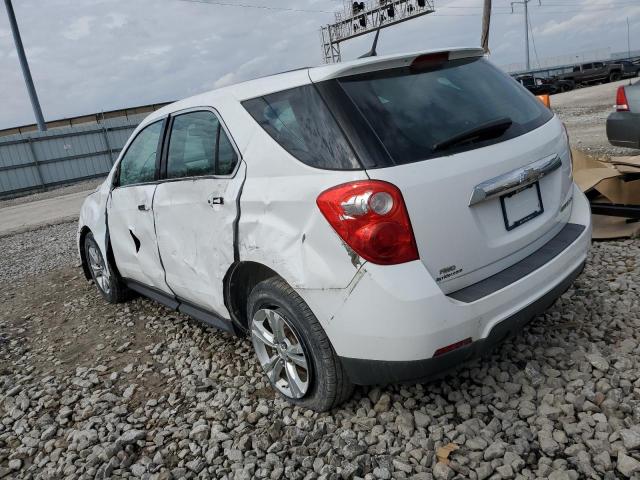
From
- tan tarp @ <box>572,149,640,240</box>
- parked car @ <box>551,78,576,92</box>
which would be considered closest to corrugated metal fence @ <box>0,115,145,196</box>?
tan tarp @ <box>572,149,640,240</box>

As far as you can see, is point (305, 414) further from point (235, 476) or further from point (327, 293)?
point (327, 293)

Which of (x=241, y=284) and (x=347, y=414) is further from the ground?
(x=241, y=284)

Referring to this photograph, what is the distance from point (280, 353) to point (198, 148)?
50.2 inches

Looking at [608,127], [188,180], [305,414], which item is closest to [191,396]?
[305,414]

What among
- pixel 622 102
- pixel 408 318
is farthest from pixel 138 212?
pixel 622 102

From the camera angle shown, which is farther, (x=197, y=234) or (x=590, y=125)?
(x=590, y=125)

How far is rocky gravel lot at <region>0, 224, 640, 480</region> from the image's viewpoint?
2129 mm

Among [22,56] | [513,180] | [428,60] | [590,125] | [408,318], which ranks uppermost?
[22,56]

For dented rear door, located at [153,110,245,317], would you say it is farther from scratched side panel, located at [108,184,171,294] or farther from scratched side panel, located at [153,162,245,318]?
scratched side panel, located at [108,184,171,294]

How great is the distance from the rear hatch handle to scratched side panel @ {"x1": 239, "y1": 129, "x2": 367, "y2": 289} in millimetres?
514

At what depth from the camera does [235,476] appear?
87.6 inches

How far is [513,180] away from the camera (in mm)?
2223

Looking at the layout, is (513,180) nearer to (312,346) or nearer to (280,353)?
(312,346)

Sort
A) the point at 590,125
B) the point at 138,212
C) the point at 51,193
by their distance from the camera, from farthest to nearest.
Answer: the point at 51,193 → the point at 590,125 → the point at 138,212
